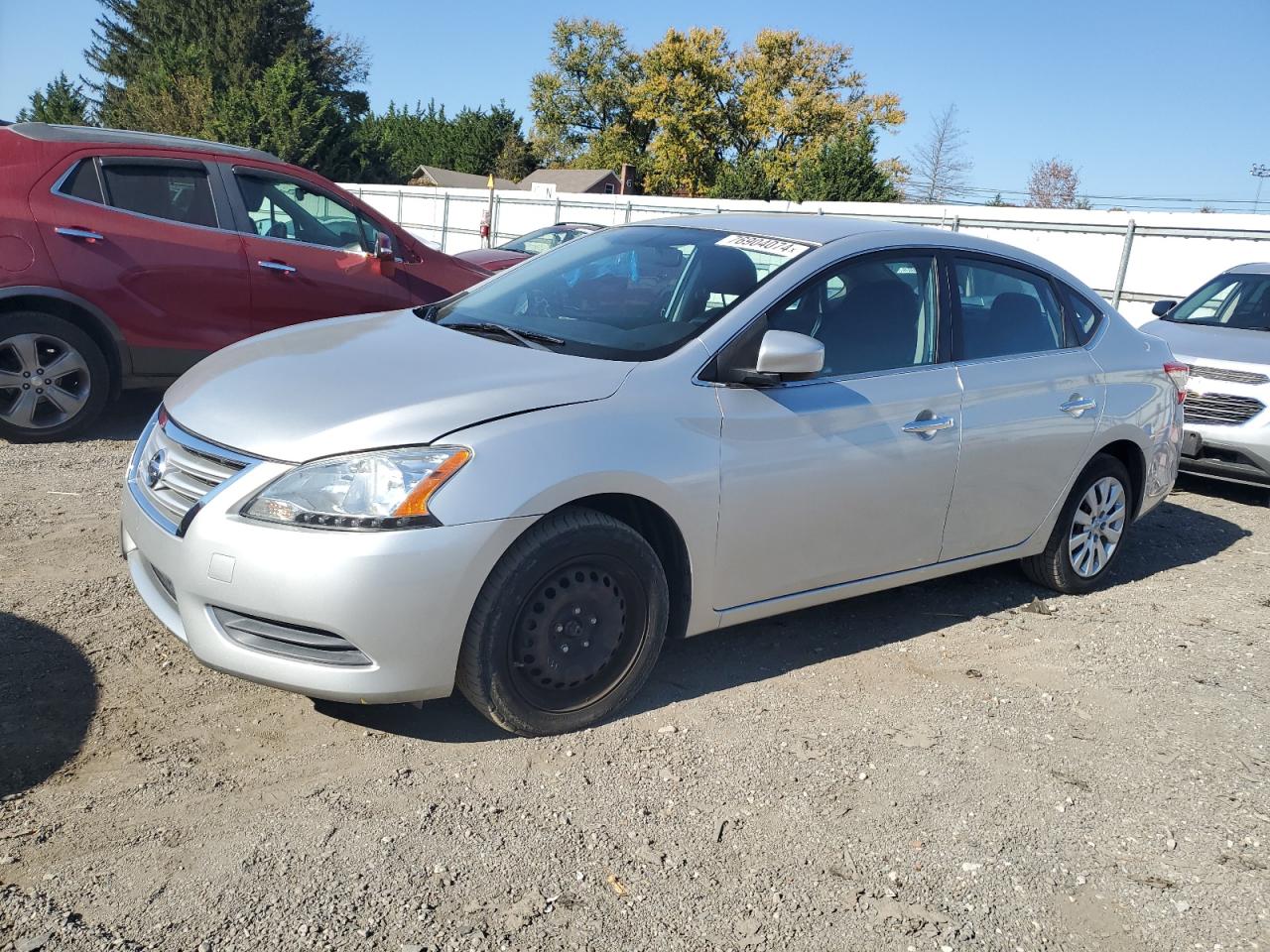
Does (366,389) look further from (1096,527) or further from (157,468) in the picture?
(1096,527)

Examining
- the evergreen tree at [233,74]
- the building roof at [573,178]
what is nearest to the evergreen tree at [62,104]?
the evergreen tree at [233,74]

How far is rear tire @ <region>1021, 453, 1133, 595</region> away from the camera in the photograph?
525 cm

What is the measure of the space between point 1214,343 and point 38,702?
8173 mm

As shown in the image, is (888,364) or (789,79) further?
(789,79)

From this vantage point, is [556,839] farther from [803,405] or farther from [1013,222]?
[1013,222]

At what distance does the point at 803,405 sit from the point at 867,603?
5.13ft

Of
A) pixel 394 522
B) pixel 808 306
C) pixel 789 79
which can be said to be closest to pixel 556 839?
pixel 394 522

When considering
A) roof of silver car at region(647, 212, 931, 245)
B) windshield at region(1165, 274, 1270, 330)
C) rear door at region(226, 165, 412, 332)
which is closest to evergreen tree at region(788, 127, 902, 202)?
windshield at region(1165, 274, 1270, 330)

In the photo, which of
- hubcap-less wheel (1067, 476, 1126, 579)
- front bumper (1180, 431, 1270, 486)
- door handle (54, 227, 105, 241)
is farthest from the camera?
front bumper (1180, 431, 1270, 486)

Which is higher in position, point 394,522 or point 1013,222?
point 1013,222

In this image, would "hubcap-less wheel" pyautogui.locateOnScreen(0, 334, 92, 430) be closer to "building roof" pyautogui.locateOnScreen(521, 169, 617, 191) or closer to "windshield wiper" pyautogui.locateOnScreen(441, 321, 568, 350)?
"windshield wiper" pyautogui.locateOnScreen(441, 321, 568, 350)

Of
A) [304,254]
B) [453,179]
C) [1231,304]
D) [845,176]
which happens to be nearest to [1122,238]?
[1231,304]

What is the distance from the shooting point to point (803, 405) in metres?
3.93

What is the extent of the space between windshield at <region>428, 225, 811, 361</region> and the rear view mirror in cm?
27
